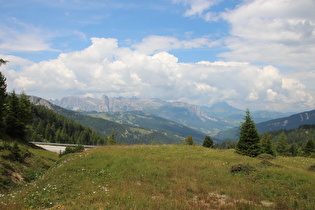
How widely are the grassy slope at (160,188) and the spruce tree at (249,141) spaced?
8.39 m

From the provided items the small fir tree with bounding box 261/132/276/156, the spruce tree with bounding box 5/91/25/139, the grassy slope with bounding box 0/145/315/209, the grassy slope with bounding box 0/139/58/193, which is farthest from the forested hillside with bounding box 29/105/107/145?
the grassy slope with bounding box 0/145/315/209

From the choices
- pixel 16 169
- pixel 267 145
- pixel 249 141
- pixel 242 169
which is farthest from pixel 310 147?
pixel 16 169

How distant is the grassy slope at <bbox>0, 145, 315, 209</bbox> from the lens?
33.3ft

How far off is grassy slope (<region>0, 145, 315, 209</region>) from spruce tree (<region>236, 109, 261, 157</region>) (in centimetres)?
839

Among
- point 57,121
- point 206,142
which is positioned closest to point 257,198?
point 206,142

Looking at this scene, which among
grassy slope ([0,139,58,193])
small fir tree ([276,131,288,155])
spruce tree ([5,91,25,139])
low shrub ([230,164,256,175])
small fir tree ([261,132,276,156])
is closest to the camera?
grassy slope ([0,139,58,193])

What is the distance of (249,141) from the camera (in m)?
26.3

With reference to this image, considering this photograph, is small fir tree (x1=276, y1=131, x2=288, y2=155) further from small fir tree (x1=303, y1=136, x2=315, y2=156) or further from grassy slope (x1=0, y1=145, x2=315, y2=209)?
grassy slope (x1=0, y1=145, x2=315, y2=209)

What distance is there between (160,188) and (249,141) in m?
18.4

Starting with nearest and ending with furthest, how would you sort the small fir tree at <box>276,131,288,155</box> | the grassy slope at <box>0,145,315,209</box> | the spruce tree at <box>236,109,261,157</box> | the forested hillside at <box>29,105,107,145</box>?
the grassy slope at <box>0,145,315,209</box>
the spruce tree at <box>236,109,261,157</box>
the small fir tree at <box>276,131,288,155</box>
the forested hillside at <box>29,105,107,145</box>

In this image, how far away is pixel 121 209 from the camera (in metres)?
9.10

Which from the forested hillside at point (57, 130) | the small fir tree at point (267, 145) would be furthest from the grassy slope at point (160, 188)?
the forested hillside at point (57, 130)

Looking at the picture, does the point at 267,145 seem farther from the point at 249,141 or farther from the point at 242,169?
the point at 242,169

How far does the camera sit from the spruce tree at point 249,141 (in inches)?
1012
